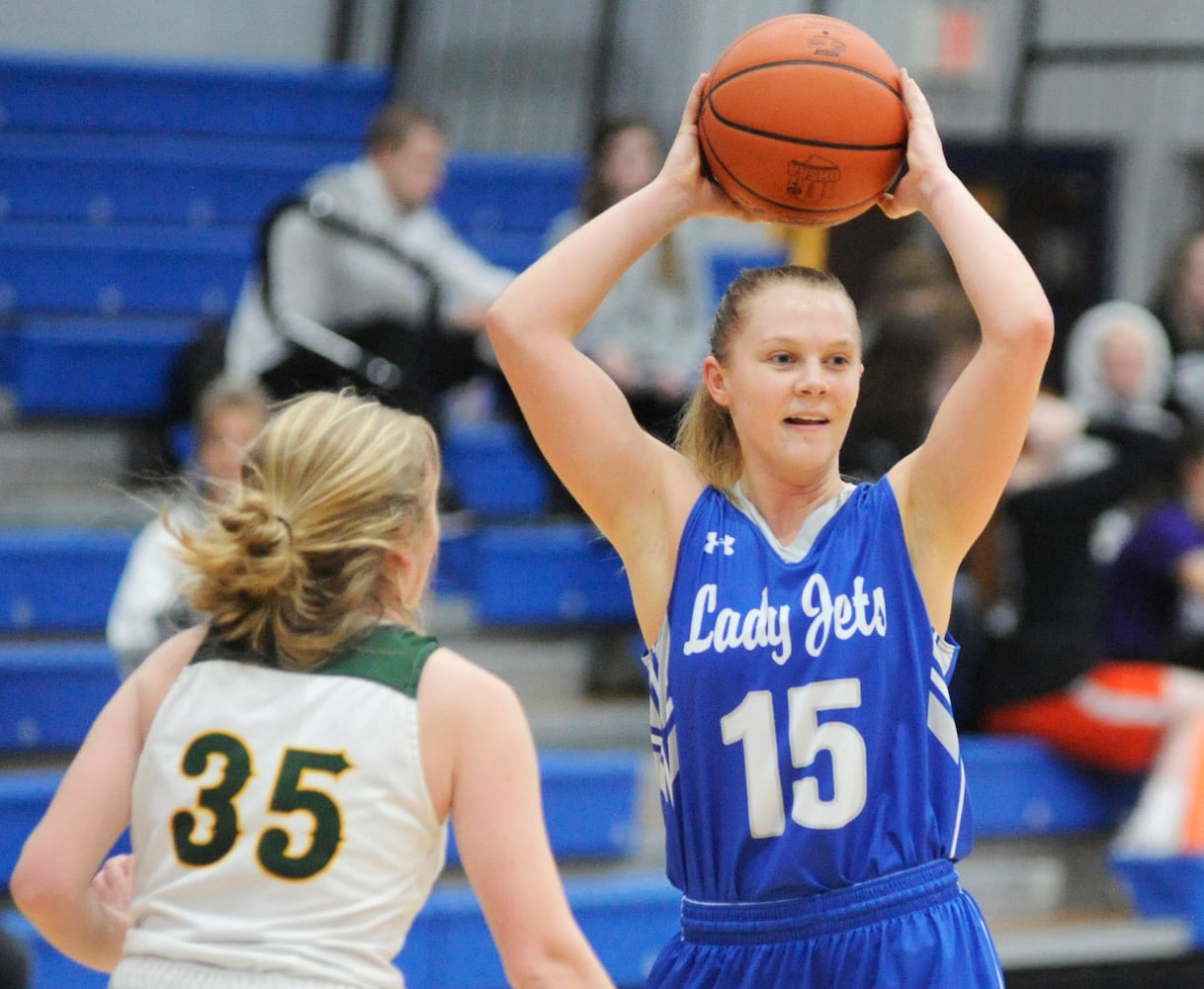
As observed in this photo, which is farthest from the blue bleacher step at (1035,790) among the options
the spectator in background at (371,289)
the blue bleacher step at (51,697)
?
the blue bleacher step at (51,697)

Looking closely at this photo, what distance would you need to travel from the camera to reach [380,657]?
2.14 m

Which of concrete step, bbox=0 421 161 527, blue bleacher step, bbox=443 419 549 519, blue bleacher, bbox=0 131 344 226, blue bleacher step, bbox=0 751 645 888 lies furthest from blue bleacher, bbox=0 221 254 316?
blue bleacher step, bbox=0 751 645 888

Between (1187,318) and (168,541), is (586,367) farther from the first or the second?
(1187,318)

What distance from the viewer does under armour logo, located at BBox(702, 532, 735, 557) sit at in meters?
2.54

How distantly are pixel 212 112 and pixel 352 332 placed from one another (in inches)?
107

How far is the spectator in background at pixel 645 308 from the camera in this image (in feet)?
20.1

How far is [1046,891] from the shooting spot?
6.08 m

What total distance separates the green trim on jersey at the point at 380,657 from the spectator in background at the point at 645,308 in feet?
13.1

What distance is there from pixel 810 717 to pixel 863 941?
0.99ft

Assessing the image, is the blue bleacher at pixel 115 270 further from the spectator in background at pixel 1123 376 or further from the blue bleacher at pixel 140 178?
the spectator in background at pixel 1123 376

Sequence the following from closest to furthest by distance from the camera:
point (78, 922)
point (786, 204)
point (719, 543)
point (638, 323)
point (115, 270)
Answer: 1. point (78, 922)
2. point (719, 543)
3. point (786, 204)
4. point (638, 323)
5. point (115, 270)

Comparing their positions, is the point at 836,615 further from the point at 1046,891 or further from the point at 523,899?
the point at 1046,891

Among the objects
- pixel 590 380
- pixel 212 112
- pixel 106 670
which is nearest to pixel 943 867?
pixel 590 380

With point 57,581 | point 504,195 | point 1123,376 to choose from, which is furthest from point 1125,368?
point 57,581
